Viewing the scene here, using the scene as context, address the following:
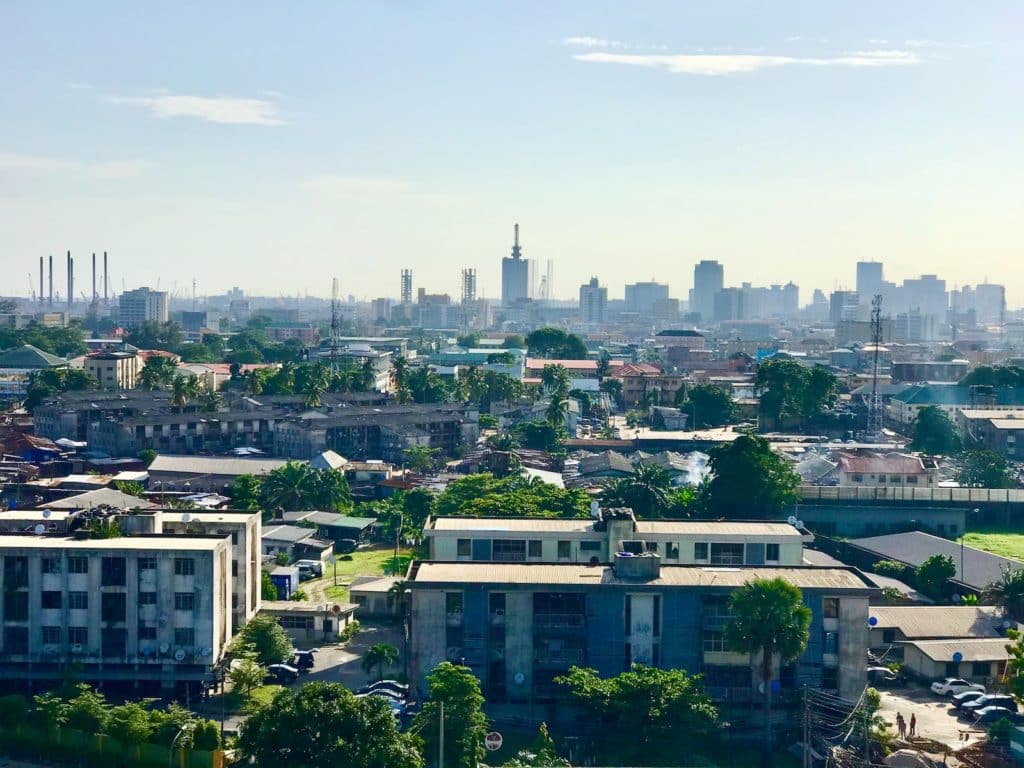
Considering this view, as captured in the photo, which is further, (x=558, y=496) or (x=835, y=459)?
(x=835, y=459)

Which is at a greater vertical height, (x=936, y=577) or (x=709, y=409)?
(x=709, y=409)

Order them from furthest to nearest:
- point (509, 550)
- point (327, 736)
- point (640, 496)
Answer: point (640, 496)
point (509, 550)
point (327, 736)

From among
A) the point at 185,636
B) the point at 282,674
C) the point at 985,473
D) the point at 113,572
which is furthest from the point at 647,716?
the point at 985,473

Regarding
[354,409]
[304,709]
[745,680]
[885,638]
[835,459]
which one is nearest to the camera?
[304,709]

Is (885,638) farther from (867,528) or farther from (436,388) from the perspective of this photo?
(436,388)

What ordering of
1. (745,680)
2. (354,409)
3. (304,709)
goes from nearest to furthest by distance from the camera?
(304,709) → (745,680) → (354,409)

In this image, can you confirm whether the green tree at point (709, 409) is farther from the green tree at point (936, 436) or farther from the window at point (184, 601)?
the window at point (184, 601)

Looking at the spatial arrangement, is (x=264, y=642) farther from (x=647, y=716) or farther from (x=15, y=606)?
(x=647, y=716)

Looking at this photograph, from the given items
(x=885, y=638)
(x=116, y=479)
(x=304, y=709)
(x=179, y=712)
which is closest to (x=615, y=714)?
(x=304, y=709)
